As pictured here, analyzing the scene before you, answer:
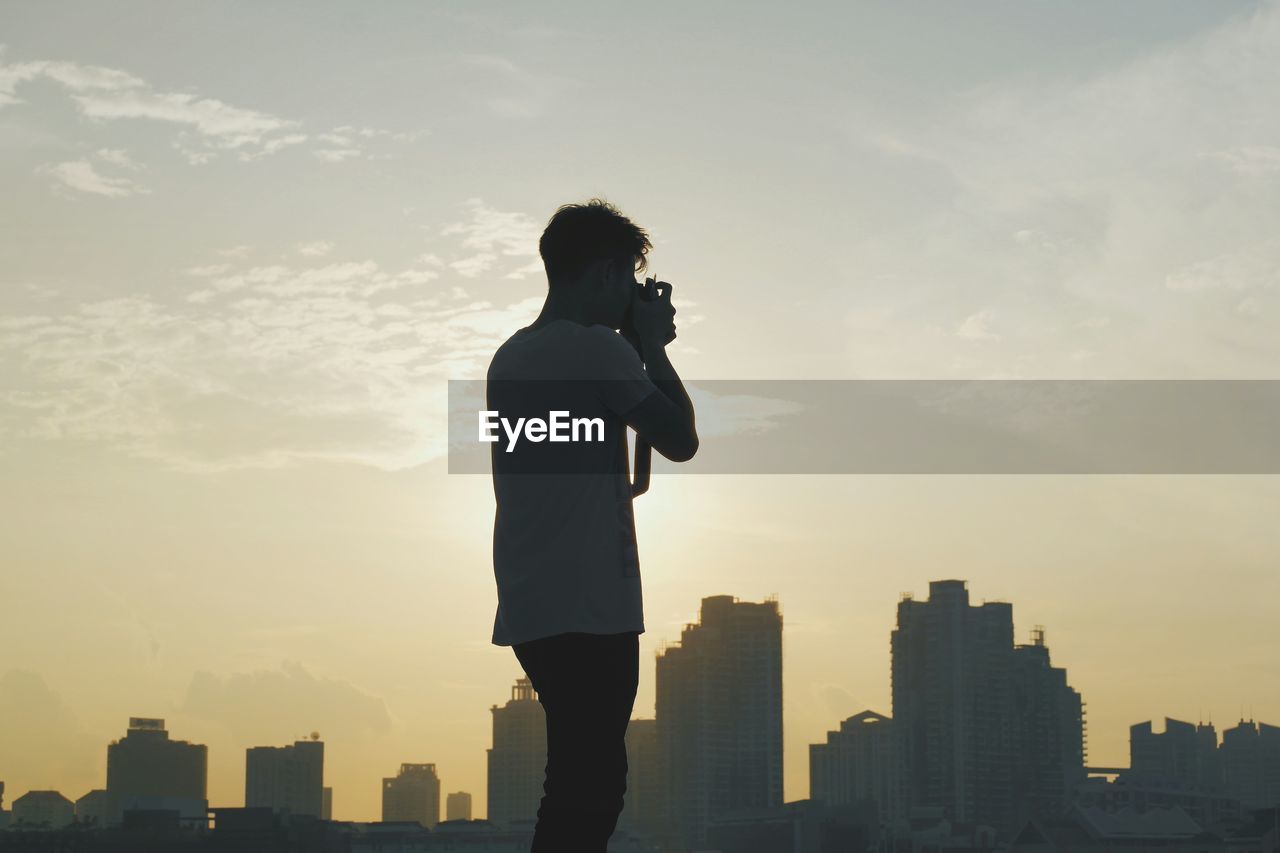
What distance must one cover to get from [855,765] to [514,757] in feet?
147

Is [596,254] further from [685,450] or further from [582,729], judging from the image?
[582,729]

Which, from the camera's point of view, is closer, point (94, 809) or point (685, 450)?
point (685, 450)

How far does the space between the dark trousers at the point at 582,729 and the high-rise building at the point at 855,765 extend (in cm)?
18147

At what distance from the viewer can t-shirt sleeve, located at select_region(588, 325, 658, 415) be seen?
3688 millimetres

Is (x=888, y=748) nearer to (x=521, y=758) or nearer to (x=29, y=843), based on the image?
(x=521, y=758)

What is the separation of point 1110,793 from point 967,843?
16434 mm

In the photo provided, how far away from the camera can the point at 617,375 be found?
370 centimetres

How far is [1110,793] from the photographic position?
160250 mm

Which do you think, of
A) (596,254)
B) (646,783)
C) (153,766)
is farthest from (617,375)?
(646,783)

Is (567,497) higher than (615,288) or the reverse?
the reverse

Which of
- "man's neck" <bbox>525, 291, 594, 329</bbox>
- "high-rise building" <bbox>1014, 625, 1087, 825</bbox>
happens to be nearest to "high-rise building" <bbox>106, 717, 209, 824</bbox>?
"high-rise building" <bbox>1014, 625, 1087, 825</bbox>

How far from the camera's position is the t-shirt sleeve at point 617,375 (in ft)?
12.1

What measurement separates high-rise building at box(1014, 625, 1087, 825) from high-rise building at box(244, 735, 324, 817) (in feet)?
273

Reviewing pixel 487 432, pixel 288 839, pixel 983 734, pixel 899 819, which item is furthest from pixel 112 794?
pixel 487 432
